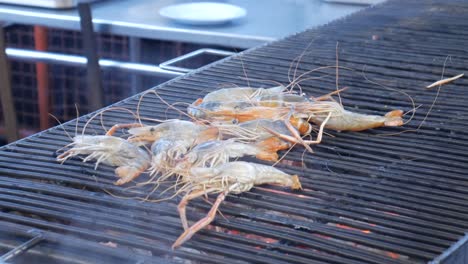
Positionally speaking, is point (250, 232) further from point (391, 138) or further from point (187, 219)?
point (391, 138)

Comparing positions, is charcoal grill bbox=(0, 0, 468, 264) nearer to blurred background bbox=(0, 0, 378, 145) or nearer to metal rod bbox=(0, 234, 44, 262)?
metal rod bbox=(0, 234, 44, 262)

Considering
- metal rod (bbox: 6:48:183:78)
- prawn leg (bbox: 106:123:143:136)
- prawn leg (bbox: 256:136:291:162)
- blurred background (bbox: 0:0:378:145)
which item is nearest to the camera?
prawn leg (bbox: 256:136:291:162)

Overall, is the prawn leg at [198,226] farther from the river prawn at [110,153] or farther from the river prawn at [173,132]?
the river prawn at [173,132]

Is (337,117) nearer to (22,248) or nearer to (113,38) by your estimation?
(22,248)

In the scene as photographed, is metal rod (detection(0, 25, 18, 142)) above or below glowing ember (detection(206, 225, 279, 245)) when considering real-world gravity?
below

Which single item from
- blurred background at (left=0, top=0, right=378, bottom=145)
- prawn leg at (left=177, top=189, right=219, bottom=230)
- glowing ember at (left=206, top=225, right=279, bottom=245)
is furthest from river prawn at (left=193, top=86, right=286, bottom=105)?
blurred background at (left=0, top=0, right=378, bottom=145)

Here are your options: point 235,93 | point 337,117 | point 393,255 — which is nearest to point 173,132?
point 235,93

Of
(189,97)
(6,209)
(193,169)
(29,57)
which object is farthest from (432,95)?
(29,57)
